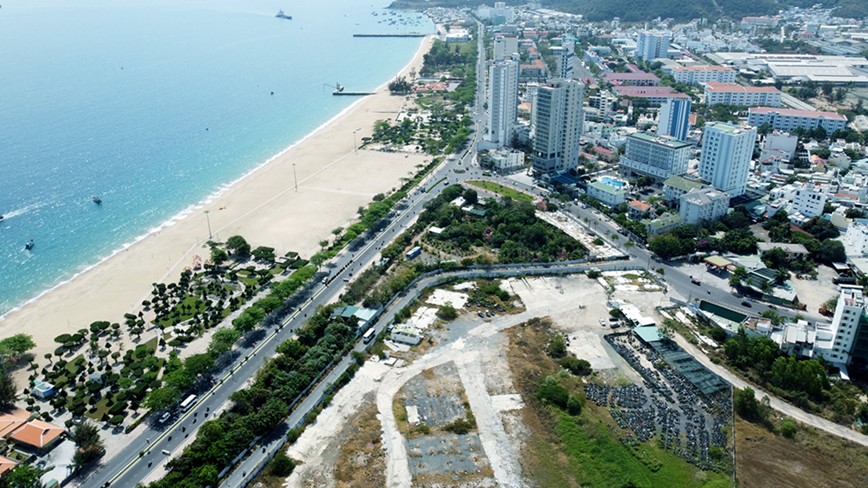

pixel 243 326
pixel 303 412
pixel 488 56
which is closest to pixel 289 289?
pixel 243 326

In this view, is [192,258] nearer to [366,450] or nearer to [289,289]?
[289,289]

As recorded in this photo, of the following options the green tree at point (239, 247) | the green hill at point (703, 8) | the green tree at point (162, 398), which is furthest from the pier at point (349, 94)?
the green hill at point (703, 8)

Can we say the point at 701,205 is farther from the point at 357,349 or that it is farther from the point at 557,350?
the point at 357,349

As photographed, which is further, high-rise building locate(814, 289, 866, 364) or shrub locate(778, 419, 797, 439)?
high-rise building locate(814, 289, 866, 364)

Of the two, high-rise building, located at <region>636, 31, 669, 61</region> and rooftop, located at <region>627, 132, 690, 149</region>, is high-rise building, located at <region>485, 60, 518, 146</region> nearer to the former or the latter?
rooftop, located at <region>627, 132, 690, 149</region>

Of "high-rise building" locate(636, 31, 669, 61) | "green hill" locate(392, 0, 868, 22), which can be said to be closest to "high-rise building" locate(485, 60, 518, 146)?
"high-rise building" locate(636, 31, 669, 61)

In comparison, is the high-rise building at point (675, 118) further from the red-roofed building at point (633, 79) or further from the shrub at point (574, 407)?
the shrub at point (574, 407)
